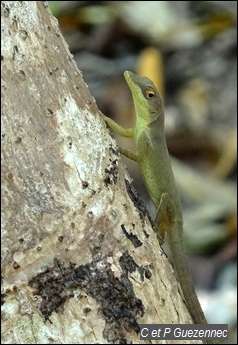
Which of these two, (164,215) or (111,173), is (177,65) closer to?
(164,215)

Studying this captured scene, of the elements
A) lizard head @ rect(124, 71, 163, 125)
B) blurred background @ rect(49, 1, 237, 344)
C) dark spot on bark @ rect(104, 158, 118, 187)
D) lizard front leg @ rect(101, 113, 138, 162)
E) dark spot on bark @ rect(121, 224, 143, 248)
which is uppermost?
blurred background @ rect(49, 1, 237, 344)

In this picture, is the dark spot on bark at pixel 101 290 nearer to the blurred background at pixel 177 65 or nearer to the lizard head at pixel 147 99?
the lizard head at pixel 147 99

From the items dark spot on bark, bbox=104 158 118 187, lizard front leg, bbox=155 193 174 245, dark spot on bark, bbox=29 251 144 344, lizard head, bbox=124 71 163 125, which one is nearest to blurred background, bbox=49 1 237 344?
lizard head, bbox=124 71 163 125

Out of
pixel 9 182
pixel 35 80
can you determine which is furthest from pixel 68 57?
pixel 9 182

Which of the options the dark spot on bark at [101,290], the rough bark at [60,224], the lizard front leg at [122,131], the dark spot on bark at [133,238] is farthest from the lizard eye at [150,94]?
the dark spot on bark at [101,290]

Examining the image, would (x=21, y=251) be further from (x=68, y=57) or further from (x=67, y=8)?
(x=67, y=8)

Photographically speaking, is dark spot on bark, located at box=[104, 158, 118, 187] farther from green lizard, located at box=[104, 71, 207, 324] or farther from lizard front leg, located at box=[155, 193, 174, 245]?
lizard front leg, located at box=[155, 193, 174, 245]

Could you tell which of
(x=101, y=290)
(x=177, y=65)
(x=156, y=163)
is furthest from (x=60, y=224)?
(x=177, y=65)
